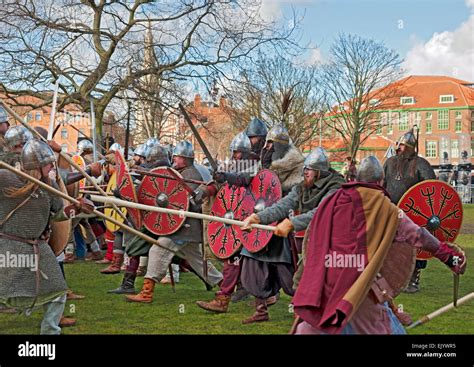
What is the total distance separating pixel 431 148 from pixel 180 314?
31.2m

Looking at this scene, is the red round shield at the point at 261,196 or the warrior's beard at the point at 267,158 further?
the warrior's beard at the point at 267,158

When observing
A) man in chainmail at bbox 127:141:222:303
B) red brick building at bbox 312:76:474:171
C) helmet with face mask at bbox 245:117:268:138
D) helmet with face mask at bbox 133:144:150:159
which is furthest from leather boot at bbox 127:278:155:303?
→ red brick building at bbox 312:76:474:171

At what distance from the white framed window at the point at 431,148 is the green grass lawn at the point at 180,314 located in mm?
27840

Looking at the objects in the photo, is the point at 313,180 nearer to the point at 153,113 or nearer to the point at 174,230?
the point at 174,230

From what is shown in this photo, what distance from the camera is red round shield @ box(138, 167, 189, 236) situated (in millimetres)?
6965

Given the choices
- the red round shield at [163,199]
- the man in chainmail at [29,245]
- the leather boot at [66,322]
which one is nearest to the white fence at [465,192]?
the red round shield at [163,199]

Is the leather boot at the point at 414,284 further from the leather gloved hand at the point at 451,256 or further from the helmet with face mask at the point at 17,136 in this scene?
the helmet with face mask at the point at 17,136

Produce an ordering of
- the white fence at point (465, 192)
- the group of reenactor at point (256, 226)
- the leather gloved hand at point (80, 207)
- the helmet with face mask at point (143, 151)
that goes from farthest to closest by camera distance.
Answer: the white fence at point (465, 192) < the helmet with face mask at point (143, 151) < the leather gloved hand at point (80, 207) < the group of reenactor at point (256, 226)

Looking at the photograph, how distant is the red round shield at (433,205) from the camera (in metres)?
6.90

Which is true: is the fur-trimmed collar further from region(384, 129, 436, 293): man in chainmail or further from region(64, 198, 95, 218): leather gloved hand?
region(64, 198, 95, 218): leather gloved hand

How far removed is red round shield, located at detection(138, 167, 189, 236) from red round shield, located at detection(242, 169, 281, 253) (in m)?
0.88

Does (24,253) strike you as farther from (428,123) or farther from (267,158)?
(428,123)

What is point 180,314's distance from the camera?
255 inches
